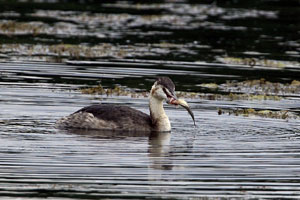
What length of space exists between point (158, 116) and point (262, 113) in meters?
2.90

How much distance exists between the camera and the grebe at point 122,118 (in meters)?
19.5

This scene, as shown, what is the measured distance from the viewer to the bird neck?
19.5 meters

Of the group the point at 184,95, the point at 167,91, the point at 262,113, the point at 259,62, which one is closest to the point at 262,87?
the point at 184,95

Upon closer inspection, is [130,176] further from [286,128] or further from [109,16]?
[109,16]

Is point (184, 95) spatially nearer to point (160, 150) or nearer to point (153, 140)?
point (153, 140)

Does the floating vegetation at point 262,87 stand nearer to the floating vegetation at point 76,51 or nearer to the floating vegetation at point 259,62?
the floating vegetation at point 259,62

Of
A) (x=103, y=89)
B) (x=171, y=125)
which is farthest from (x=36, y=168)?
(x=103, y=89)

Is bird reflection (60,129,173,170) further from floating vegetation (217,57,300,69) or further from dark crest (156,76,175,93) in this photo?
floating vegetation (217,57,300,69)

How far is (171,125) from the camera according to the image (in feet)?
67.1

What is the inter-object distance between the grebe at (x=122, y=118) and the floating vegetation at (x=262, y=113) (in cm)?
206

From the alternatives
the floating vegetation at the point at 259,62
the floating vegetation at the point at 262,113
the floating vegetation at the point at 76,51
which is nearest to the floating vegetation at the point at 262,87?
the floating vegetation at the point at 262,113

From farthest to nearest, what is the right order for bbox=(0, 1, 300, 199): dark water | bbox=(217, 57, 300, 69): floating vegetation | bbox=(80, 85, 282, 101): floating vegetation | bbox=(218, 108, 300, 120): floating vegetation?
bbox=(217, 57, 300, 69): floating vegetation < bbox=(80, 85, 282, 101): floating vegetation < bbox=(218, 108, 300, 120): floating vegetation < bbox=(0, 1, 300, 199): dark water

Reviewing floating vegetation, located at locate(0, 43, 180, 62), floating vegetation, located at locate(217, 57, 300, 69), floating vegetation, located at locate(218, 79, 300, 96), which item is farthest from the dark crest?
floating vegetation, located at locate(217, 57, 300, 69)

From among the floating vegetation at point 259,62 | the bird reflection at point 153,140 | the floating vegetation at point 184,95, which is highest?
the bird reflection at point 153,140
